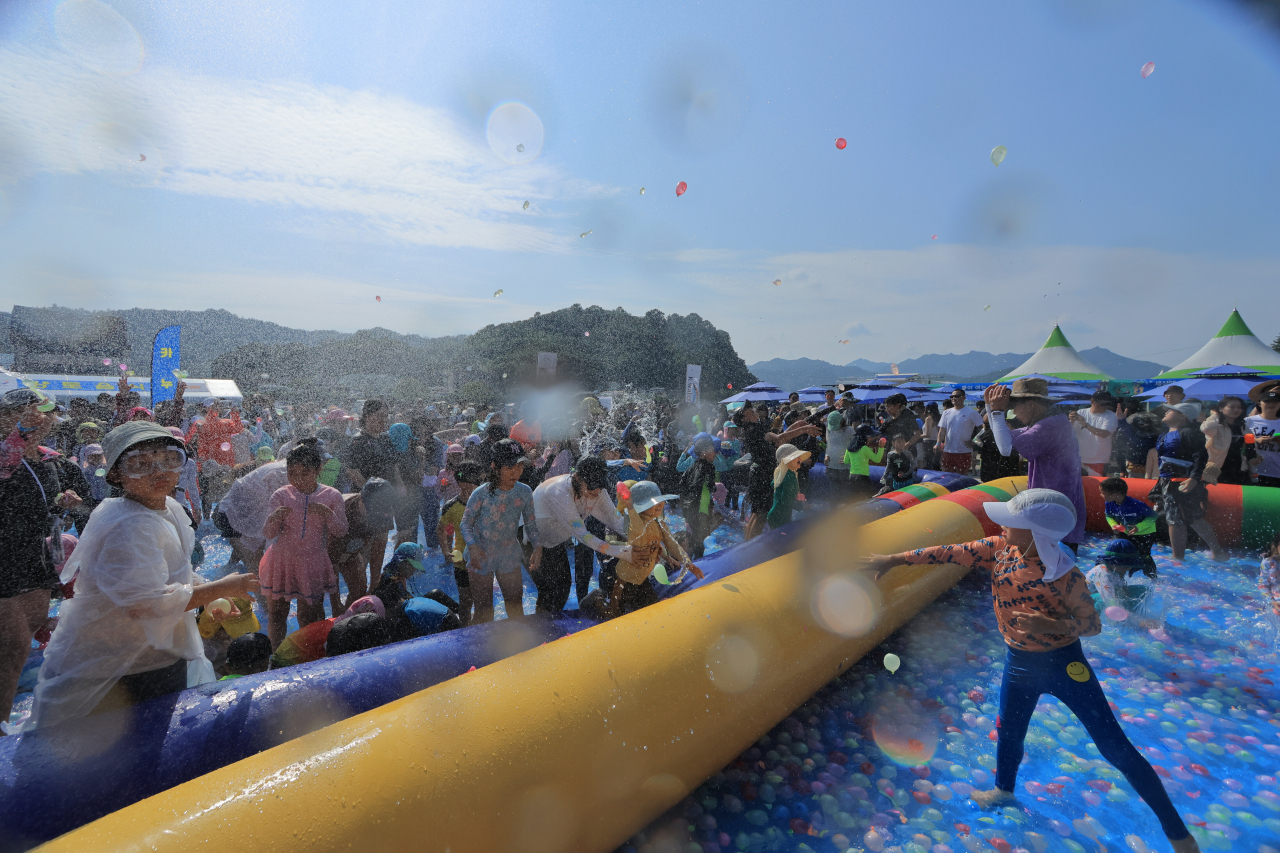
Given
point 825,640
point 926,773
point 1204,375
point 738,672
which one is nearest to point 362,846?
point 738,672

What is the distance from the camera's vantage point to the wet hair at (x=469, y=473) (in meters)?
4.23

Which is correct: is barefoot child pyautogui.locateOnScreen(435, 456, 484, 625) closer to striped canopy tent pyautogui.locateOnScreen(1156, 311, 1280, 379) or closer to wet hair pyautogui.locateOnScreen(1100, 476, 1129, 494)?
wet hair pyautogui.locateOnScreen(1100, 476, 1129, 494)

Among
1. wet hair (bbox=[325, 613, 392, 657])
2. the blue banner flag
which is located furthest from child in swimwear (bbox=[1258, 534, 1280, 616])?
the blue banner flag

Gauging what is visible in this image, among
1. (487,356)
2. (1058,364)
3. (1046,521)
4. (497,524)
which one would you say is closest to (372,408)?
(497,524)

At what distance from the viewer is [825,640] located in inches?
120

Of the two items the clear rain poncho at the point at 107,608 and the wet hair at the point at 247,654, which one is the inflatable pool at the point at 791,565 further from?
the wet hair at the point at 247,654

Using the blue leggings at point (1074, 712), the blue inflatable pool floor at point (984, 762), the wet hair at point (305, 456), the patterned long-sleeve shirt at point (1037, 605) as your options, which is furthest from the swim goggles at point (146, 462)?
the blue leggings at point (1074, 712)

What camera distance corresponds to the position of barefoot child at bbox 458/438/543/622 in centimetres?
355

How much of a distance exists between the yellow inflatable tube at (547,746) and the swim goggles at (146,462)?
1.02m

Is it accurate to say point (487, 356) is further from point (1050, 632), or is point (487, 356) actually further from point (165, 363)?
point (1050, 632)

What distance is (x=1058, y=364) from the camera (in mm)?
16453

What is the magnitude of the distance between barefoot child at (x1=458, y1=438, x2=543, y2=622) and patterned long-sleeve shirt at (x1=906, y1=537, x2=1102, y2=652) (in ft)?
8.34

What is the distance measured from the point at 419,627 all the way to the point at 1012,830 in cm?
292

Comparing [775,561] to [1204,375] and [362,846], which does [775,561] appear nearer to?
[362,846]
